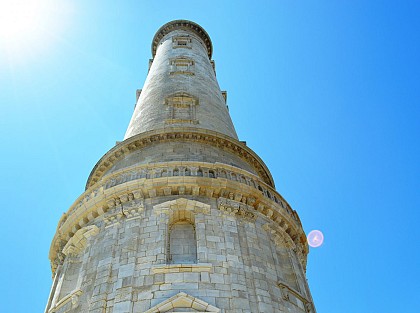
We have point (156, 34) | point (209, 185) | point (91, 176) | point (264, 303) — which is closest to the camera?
point (264, 303)

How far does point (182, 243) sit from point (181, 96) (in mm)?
11413

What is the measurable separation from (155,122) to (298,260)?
9.95 m

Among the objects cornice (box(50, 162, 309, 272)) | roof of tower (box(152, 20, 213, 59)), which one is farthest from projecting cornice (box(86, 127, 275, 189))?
roof of tower (box(152, 20, 213, 59))

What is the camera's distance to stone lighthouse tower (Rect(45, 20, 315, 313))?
47.6 feet

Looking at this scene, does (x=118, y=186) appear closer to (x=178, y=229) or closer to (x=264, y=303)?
(x=178, y=229)

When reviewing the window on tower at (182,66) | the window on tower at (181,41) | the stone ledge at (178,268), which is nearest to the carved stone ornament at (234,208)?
the stone ledge at (178,268)

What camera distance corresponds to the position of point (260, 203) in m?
18.9

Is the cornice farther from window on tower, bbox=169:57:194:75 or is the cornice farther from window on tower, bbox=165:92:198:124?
window on tower, bbox=169:57:194:75

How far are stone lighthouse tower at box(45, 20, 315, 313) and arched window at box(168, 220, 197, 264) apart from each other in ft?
0.12

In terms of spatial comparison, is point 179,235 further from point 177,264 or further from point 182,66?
point 182,66

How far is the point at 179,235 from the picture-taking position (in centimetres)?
1711

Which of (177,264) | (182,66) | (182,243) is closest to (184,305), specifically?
(177,264)

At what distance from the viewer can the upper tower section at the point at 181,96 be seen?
2448cm

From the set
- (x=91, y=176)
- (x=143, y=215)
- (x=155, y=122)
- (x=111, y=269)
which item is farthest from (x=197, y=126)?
(x=111, y=269)
